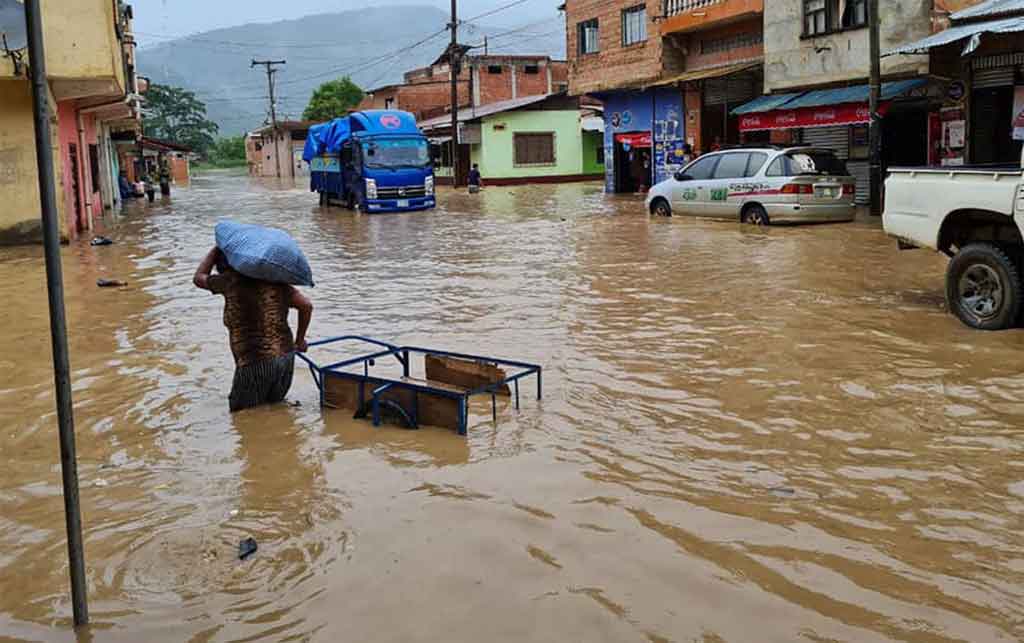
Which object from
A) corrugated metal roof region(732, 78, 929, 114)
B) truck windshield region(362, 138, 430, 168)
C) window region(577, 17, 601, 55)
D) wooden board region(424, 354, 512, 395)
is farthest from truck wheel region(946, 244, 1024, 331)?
window region(577, 17, 601, 55)

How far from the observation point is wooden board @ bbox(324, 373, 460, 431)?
20.3ft

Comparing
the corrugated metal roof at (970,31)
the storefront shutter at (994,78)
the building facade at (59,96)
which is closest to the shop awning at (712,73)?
the storefront shutter at (994,78)

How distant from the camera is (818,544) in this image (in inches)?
169

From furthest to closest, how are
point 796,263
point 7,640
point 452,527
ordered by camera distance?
point 796,263 → point 452,527 → point 7,640

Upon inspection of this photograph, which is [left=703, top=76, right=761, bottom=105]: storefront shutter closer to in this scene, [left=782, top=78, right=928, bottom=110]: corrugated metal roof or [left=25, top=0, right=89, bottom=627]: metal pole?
[left=782, top=78, right=928, bottom=110]: corrugated metal roof

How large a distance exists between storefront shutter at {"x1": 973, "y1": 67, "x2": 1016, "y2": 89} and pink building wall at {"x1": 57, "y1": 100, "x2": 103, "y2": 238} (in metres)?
17.4

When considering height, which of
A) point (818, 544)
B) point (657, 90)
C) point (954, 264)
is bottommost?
point (818, 544)

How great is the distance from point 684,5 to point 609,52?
4.68 metres

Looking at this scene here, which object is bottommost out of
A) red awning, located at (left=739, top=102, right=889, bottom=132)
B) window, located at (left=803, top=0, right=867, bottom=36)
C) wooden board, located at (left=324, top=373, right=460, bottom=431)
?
wooden board, located at (left=324, top=373, right=460, bottom=431)

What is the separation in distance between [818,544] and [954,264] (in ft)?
18.7

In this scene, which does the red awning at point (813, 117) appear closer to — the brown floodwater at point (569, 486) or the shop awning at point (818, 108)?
the shop awning at point (818, 108)

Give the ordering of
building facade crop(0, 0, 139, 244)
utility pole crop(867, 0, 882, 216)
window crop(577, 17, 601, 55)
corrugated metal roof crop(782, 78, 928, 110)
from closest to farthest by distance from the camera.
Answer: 1. building facade crop(0, 0, 139, 244)
2. utility pole crop(867, 0, 882, 216)
3. corrugated metal roof crop(782, 78, 928, 110)
4. window crop(577, 17, 601, 55)

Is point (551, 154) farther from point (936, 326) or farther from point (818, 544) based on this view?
point (818, 544)

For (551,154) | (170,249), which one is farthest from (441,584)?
(551,154)
